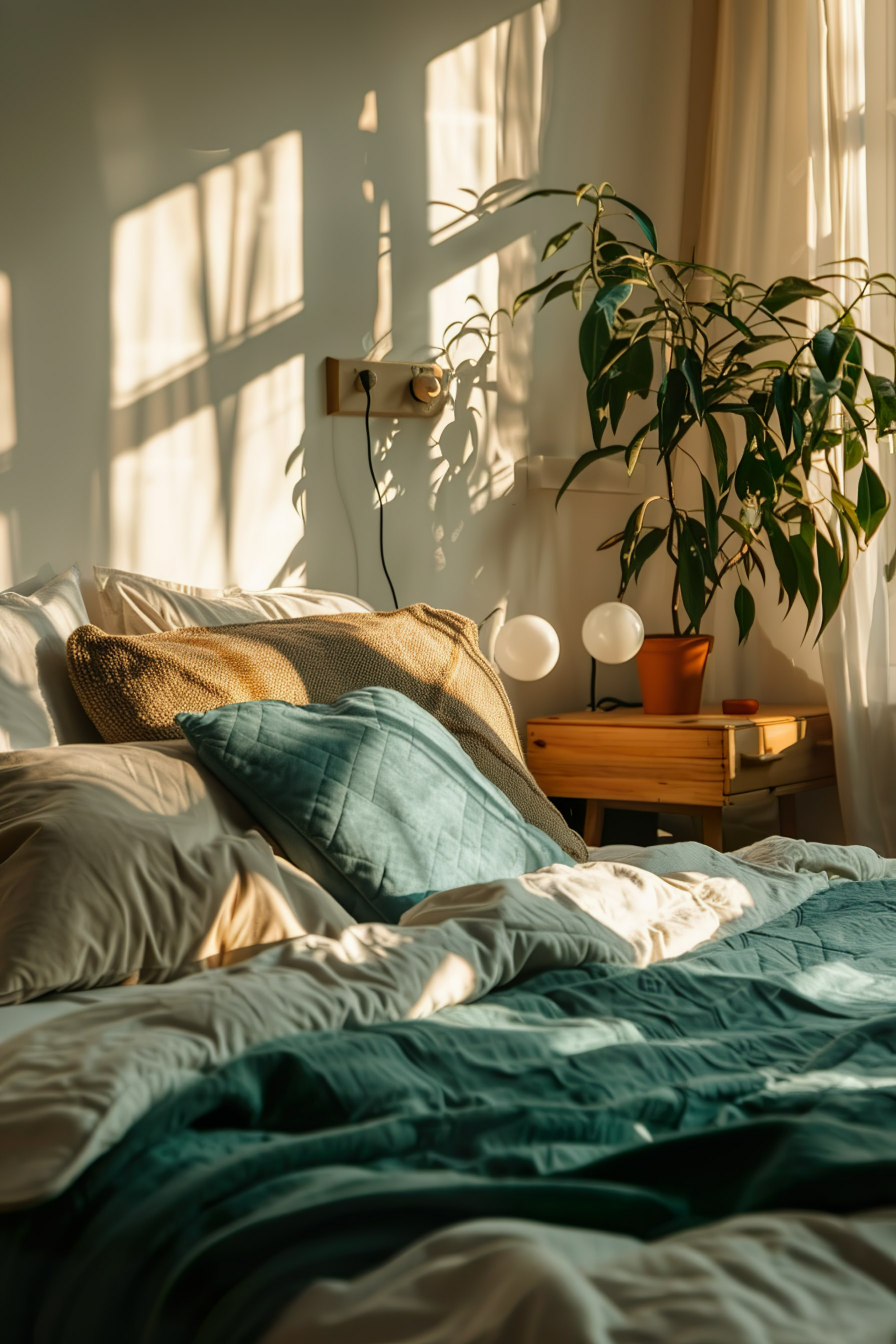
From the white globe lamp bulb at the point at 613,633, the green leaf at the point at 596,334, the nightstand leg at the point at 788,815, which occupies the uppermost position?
the green leaf at the point at 596,334

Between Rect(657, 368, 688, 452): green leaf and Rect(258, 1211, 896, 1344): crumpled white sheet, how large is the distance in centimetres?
214

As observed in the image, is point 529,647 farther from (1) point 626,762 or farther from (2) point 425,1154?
(2) point 425,1154

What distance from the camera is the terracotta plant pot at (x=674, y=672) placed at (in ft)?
9.18

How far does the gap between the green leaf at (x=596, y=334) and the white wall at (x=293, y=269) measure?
28cm

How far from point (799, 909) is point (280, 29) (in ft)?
6.19

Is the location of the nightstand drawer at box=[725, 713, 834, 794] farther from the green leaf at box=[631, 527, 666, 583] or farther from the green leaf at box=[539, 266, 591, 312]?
the green leaf at box=[539, 266, 591, 312]

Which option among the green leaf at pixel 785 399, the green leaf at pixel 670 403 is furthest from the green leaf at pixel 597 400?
the green leaf at pixel 785 399

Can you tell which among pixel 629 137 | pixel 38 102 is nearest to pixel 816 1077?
pixel 38 102

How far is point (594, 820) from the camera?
107 inches

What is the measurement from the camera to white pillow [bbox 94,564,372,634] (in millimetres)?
1924

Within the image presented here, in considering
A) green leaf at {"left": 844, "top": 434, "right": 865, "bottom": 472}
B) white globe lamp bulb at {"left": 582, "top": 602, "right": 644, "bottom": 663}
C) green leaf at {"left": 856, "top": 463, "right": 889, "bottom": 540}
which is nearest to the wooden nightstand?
white globe lamp bulb at {"left": 582, "top": 602, "right": 644, "bottom": 663}

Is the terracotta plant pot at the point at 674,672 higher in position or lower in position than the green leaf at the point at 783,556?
lower

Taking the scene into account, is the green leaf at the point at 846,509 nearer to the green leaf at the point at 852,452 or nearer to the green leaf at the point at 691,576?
the green leaf at the point at 852,452

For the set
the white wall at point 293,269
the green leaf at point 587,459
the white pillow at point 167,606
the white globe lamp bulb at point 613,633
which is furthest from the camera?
the green leaf at point 587,459
